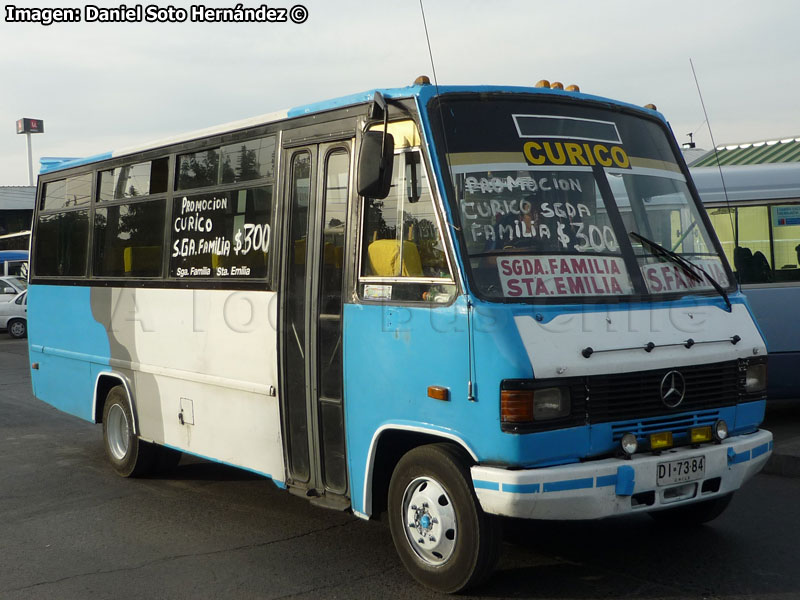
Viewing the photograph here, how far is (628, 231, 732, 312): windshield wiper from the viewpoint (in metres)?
5.47

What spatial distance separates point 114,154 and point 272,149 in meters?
2.77

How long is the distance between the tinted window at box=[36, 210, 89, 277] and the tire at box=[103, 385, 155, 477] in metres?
1.35

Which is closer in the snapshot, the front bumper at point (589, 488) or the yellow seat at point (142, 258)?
the front bumper at point (589, 488)

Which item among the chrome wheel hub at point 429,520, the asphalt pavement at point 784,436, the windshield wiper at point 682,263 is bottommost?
the asphalt pavement at point 784,436

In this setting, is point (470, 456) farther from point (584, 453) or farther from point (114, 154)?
point (114, 154)

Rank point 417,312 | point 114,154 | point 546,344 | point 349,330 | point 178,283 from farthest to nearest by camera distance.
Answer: point 114,154
point 178,283
point 349,330
point 417,312
point 546,344

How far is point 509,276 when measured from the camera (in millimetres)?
4949

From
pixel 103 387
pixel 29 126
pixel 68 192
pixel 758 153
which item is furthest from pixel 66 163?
pixel 29 126

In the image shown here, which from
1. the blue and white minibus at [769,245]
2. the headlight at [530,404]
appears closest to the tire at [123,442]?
the headlight at [530,404]

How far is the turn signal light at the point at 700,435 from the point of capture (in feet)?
16.9

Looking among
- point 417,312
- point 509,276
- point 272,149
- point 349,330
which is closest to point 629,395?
point 509,276

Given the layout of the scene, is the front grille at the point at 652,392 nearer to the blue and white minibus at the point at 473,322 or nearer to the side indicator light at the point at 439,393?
the blue and white minibus at the point at 473,322

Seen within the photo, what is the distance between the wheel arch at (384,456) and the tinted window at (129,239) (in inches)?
122

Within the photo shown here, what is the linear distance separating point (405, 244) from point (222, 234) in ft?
7.16
